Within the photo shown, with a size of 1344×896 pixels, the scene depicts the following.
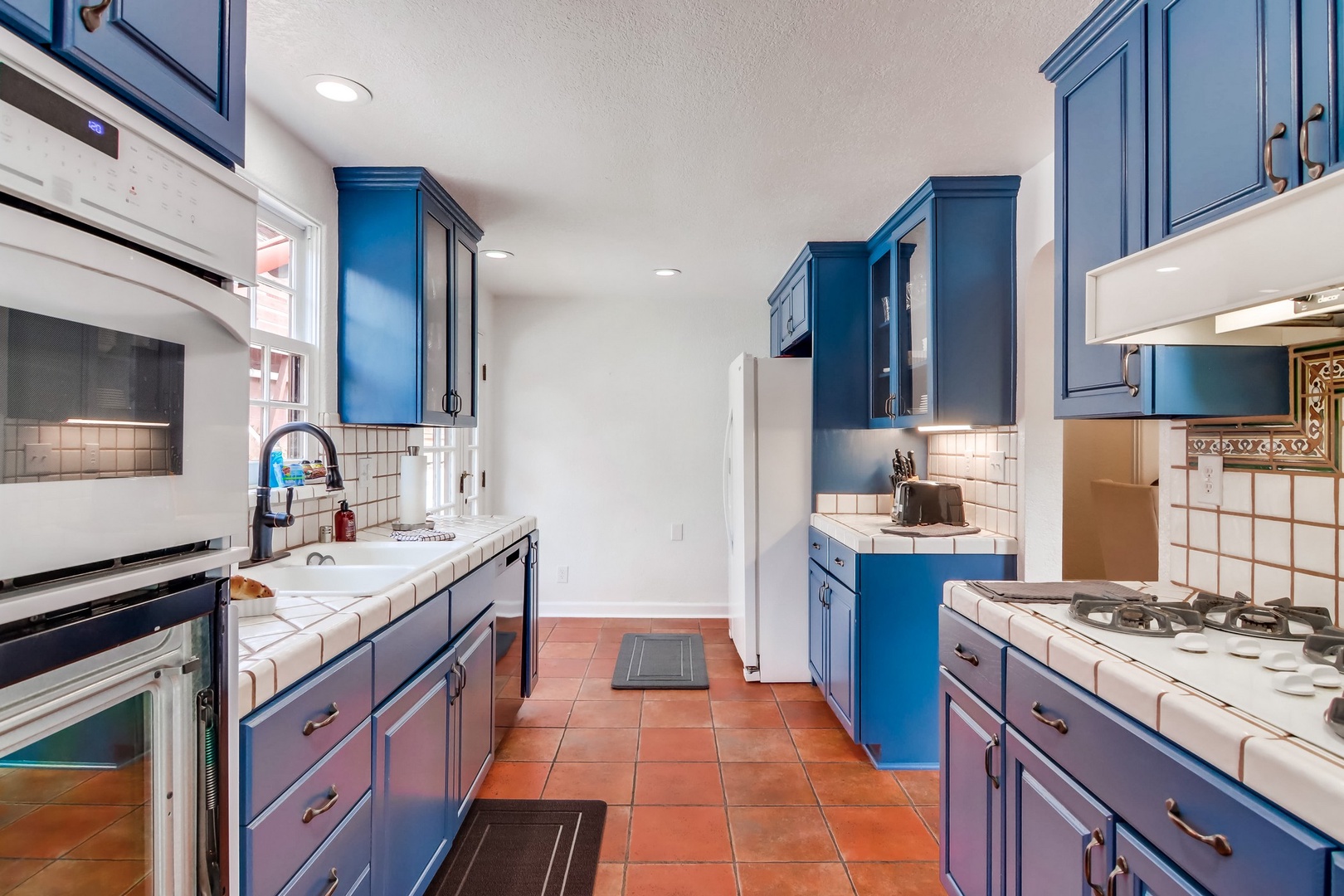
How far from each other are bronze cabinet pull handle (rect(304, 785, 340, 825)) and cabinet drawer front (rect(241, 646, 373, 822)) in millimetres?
78

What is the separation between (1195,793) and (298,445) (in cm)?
260

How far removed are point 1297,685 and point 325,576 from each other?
7.20 ft

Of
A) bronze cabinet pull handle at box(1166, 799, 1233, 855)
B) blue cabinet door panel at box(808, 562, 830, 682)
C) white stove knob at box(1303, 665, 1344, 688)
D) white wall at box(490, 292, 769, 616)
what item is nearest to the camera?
bronze cabinet pull handle at box(1166, 799, 1233, 855)

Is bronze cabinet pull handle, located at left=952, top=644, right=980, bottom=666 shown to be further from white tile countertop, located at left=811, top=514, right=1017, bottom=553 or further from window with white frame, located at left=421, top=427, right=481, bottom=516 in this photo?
window with white frame, located at left=421, top=427, right=481, bottom=516

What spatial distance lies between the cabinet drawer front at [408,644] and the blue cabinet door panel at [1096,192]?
5.64ft

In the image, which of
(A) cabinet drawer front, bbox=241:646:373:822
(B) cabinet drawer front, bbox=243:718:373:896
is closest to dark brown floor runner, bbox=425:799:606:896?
(B) cabinet drawer front, bbox=243:718:373:896

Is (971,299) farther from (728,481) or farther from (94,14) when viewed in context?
(94,14)

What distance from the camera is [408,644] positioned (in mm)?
1654

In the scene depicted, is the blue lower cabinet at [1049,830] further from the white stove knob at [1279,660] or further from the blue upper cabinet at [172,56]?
the blue upper cabinet at [172,56]

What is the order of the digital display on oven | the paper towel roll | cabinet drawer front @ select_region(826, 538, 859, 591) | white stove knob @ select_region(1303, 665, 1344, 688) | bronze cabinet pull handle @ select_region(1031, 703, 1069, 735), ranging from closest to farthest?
the digital display on oven
white stove knob @ select_region(1303, 665, 1344, 688)
bronze cabinet pull handle @ select_region(1031, 703, 1069, 735)
cabinet drawer front @ select_region(826, 538, 859, 591)
the paper towel roll

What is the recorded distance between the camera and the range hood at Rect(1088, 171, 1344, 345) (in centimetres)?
80

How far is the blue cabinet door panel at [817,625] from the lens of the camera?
3.20 m

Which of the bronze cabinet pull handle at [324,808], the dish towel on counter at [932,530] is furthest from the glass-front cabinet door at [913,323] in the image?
the bronze cabinet pull handle at [324,808]

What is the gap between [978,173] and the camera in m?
2.58
